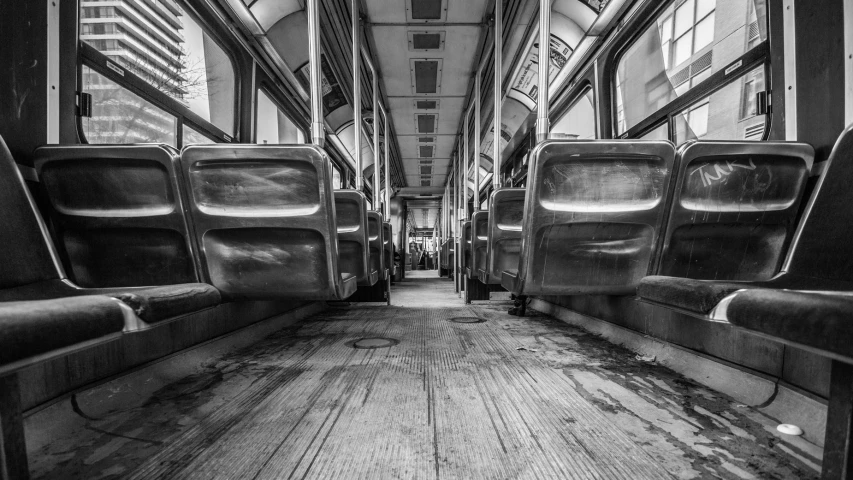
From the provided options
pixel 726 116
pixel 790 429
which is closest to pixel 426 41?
pixel 726 116

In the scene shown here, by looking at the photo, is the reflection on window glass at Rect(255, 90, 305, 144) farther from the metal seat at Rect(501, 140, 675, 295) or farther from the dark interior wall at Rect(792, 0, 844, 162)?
the dark interior wall at Rect(792, 0, 844, 162)

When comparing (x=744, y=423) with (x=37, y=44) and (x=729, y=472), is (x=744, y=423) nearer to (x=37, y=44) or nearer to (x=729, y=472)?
(x=729, y=472)

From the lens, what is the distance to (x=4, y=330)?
1.66ft

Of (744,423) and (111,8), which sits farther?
(111,8)

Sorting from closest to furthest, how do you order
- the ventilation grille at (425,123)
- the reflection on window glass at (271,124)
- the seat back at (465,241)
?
the reflection on window glass at (271,124), the seat back at (465,241), the ventilation grille at (425,123)

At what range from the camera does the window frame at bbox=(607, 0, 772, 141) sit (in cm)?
172

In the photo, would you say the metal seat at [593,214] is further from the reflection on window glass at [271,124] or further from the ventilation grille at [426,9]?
the ventilation grille at [426,9]

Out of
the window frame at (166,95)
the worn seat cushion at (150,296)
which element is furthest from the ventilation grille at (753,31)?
the window frame at (166,95)

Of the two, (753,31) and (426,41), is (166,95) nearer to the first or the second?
(753,31)

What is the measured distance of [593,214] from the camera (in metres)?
1.71

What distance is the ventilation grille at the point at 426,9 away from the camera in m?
3.95

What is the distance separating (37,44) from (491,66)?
16.0 feet

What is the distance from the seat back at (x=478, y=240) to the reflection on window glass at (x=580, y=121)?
1243 millimetres

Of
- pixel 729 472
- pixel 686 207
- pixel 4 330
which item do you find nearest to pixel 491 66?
pixel 686 207
